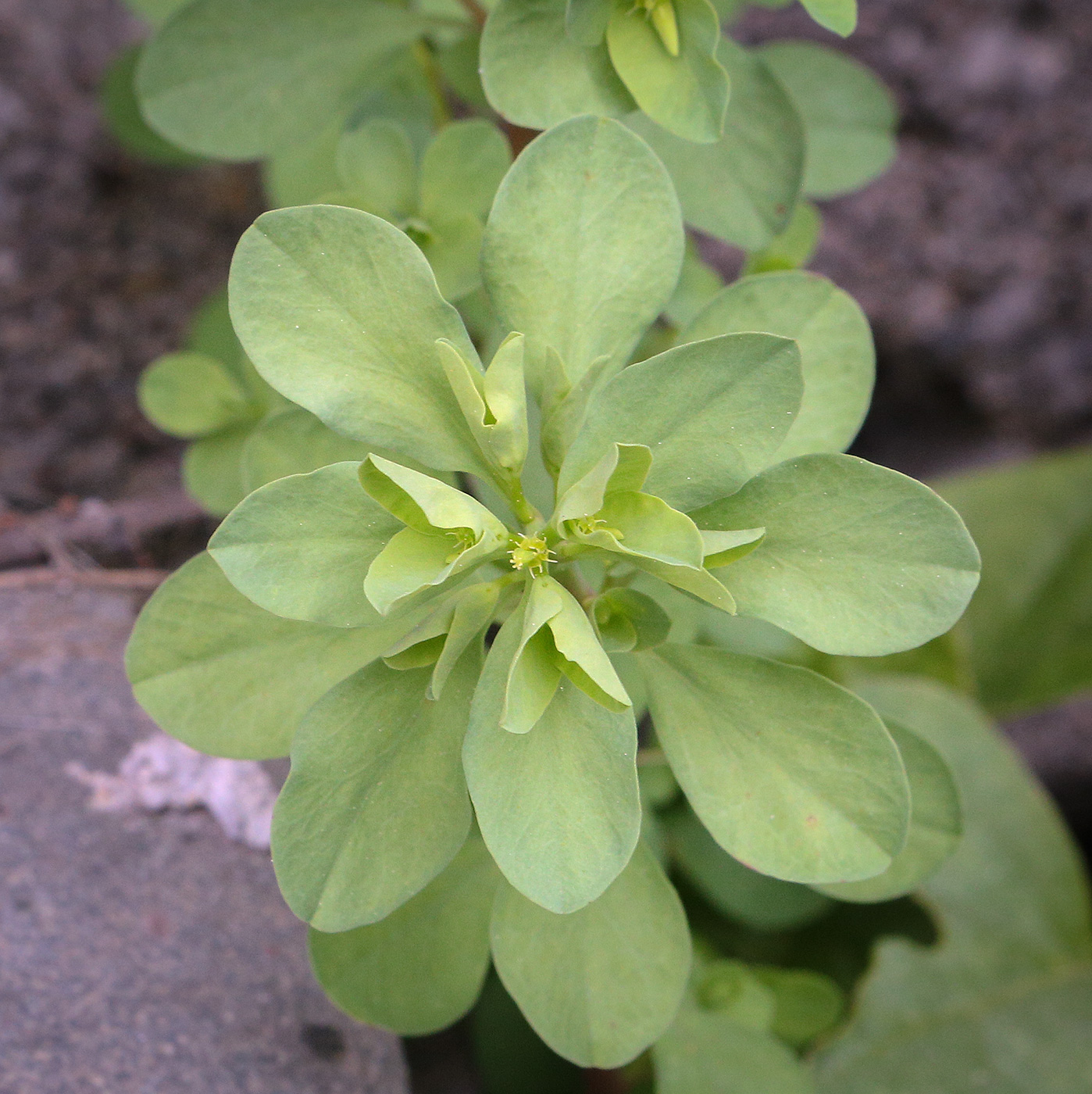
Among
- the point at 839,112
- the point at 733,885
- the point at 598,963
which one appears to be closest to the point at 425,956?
the point at 598,963

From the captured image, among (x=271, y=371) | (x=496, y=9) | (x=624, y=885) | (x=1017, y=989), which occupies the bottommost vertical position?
(x=1017, y=989)

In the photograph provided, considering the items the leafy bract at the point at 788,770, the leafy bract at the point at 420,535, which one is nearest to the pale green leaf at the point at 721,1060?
the leafy bract at the point at 788,770

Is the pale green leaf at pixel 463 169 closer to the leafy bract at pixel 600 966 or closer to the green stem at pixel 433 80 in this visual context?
the green stem at pixel 433 80

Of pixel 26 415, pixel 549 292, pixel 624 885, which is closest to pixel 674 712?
pixel 624 885

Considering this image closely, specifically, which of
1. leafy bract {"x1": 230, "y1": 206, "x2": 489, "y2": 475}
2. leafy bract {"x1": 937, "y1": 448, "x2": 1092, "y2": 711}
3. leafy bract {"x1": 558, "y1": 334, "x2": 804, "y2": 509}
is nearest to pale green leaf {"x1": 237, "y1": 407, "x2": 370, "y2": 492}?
leafy bract {"x1": 230, "y1": 206, "x2": 489, "y2": 475}

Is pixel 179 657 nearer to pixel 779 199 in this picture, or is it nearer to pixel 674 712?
pixel 674 712
